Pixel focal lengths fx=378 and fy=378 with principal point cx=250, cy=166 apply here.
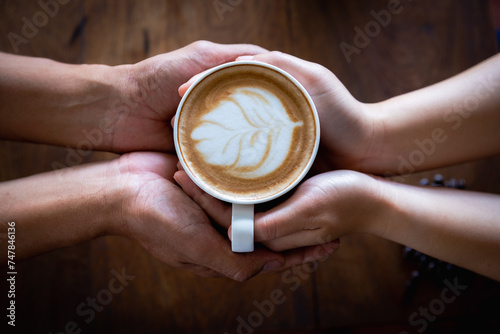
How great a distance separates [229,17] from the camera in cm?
111

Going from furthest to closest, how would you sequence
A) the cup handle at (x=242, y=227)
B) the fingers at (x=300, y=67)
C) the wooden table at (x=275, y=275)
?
the wooden table at (x=275, y=275) → the fingers at (x=300, y=67) → the cup handle at (x=242, y=227)

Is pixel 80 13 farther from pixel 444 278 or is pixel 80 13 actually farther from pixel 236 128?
pixel 444 278

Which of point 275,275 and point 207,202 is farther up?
point 207,202

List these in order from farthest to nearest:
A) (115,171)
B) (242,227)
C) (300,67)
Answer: (115,171) < (300,67) < (242,227)

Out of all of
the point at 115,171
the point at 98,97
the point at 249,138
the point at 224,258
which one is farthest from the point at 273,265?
the point at 98,97

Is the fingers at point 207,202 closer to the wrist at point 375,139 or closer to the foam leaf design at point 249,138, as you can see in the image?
the foam leaf design at point 249,138

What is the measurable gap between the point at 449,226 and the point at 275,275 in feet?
1.51

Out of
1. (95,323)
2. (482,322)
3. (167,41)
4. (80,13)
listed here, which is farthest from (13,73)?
(482,322)

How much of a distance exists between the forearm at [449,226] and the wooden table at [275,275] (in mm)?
173

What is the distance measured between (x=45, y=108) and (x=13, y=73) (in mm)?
113

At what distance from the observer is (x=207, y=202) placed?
91 cm

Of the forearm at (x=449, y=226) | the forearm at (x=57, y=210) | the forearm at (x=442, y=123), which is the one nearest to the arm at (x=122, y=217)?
the forearm at (x=57, y=210)

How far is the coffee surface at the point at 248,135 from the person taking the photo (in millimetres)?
801

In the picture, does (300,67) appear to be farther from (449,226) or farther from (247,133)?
(449,226)
